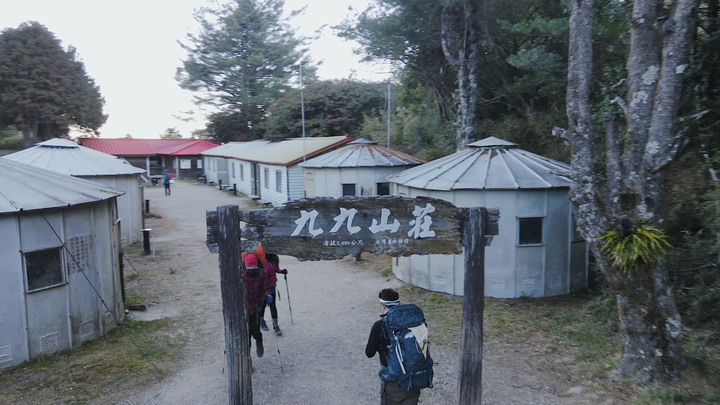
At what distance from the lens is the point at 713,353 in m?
7.10

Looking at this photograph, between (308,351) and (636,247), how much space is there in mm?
5490

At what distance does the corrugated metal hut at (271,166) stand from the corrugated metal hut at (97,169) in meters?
7.37

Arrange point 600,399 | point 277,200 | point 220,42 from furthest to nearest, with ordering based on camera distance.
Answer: point 220,42 < point 277,200 < point 600,399

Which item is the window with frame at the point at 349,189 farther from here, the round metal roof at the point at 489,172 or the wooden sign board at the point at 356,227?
the wooden sign board at the point at 356,227

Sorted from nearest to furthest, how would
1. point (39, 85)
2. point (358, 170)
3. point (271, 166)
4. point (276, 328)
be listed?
point (276, 328)
point (358, 170)
point (271, 166)
point (39, 85)

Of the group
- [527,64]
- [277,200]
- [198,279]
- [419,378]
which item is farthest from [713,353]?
[277,200]

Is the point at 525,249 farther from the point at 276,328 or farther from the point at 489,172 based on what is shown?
the point at 276,328

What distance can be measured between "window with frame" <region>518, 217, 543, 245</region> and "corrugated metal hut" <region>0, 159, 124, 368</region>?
888 cm

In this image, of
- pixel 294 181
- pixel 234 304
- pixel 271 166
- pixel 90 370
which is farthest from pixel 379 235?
pixel 271 166

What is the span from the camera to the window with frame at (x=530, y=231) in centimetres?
1110

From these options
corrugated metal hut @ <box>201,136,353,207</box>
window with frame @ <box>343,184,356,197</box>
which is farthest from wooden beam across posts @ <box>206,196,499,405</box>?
corrugated metal hut @ <box>201,136,353,207</box>

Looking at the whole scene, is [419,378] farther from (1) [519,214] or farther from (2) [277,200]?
(2) [277,200]

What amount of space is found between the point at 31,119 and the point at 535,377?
1589 inches

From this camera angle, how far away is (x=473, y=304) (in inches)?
212
